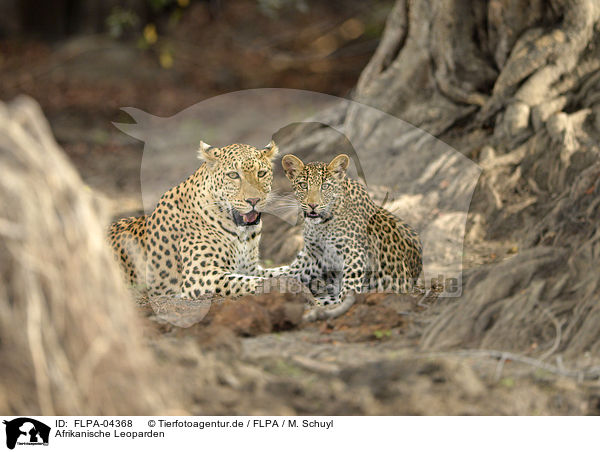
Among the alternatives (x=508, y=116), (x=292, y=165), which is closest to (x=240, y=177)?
(x=292, y=165)

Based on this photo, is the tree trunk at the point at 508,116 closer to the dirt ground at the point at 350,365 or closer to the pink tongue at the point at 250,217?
the dirt ground at the point at 350,365

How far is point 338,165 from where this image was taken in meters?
8.11

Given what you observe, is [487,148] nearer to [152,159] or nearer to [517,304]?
[517,304]

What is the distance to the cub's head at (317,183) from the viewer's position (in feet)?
26.1

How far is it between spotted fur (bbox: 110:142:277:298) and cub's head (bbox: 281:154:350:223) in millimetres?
270

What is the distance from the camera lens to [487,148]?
10.1 metres

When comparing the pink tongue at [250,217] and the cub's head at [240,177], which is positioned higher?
the cub's head at [240,177]

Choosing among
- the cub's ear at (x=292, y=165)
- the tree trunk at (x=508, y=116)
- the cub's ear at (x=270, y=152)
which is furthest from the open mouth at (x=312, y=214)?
the tree trunk at (x=508, y=116)

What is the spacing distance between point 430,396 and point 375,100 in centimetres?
611

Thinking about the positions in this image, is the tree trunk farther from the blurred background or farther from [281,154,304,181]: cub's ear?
the blurred background

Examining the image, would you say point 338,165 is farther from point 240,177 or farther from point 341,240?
point 240,177
